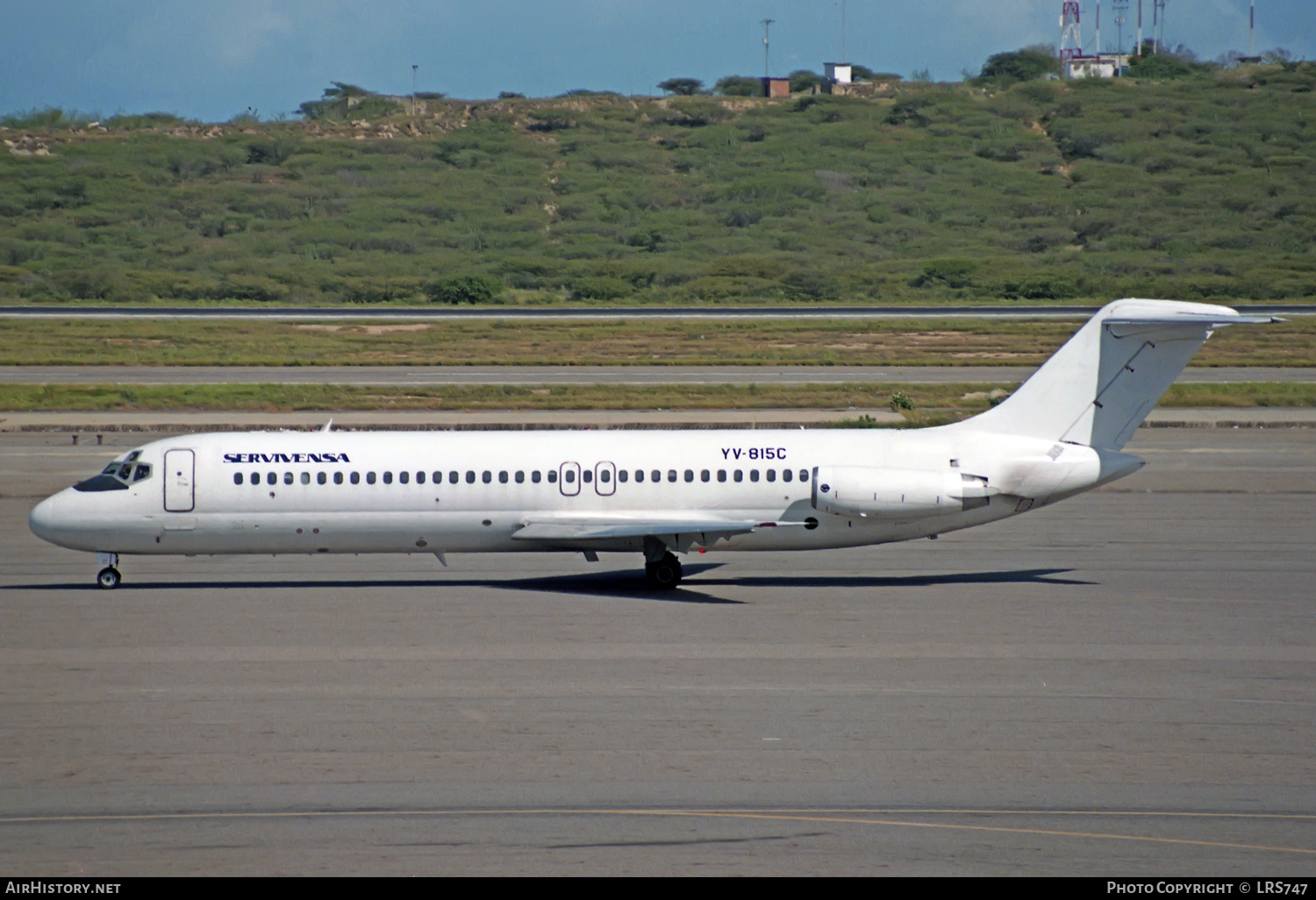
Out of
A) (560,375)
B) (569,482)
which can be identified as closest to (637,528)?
(569,482)

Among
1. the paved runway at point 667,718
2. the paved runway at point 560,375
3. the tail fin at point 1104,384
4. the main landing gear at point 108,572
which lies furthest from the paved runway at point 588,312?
the main landing gear at point 108,572

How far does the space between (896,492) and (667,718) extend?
873cm

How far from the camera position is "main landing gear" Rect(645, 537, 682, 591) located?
2348cm

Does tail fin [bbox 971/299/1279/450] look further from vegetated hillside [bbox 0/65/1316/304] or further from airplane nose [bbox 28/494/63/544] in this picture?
vegetated hillside [bbox 0/65/1316/304]

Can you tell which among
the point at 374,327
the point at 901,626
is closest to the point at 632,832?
the point at 901,626

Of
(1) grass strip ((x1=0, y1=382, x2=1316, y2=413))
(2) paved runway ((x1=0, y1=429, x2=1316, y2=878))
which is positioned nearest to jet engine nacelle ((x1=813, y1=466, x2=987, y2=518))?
(2) paved runway ((x1=0, y1=429, x2=1316, y2=878))

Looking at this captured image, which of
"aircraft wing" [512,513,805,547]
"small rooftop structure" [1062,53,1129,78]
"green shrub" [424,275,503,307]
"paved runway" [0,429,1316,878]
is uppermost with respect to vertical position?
"small rooftop structure" [1062,53,1129,78]

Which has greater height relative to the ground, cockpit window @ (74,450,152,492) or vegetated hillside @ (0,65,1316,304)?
vegetated hillside @ (0,65,1316,304)

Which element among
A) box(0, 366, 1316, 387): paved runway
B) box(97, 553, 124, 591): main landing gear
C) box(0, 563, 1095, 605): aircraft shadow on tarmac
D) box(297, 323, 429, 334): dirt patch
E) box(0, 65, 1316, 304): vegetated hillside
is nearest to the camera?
box(0, 563, 1095, 605): aircraft shadow on tarmac

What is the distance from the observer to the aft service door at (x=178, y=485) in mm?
23812

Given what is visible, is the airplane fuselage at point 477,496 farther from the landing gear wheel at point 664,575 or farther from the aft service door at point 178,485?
the landing gear wheel at point 664,575

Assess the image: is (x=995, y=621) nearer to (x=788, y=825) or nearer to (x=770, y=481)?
(x=770, y=481)

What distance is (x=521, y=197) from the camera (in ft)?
408

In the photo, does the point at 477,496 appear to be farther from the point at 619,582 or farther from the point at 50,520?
the point at 50,520
